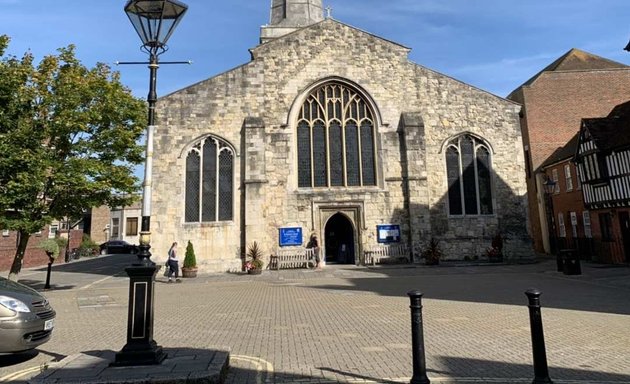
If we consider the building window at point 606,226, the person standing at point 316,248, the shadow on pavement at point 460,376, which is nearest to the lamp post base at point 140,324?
the shadow on pavement at point 460,376

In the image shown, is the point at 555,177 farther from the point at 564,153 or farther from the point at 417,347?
the point at 417,347

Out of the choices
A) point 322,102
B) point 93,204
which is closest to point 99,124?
point 93,204

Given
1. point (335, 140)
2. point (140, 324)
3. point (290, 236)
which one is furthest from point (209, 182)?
point (140, 324)

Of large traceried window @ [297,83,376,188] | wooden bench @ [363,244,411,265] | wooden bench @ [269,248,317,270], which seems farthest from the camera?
large traceried window @ [297,83,376,188]

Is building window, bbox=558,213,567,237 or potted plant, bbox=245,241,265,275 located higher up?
building window, bbox=558,213,567,237

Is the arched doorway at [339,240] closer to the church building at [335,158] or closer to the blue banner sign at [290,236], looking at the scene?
the church building at [335,158]

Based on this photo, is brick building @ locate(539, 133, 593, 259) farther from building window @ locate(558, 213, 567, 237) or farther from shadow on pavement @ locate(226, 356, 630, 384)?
shadow on pavement @ locate(226, 356, 630, 384)

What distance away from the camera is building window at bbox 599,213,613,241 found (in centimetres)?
2070

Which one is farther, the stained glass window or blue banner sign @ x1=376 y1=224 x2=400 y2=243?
blue banner sign @ x1=376 y1=224 x2=400 y2=243

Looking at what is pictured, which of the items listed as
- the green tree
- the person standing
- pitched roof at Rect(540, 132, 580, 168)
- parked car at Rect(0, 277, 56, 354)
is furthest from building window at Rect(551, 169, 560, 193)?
parked car at Rect(0, 277, 56, 354)

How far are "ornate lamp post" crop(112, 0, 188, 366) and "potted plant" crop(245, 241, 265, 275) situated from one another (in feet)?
46.1

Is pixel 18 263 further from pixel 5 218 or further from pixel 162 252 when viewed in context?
pixel 162 252

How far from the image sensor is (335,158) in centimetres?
2270

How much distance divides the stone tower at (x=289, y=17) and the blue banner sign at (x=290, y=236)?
14.8m
